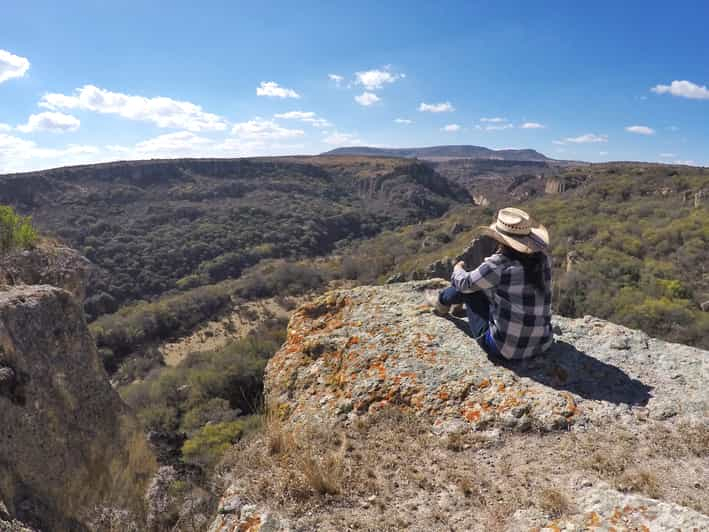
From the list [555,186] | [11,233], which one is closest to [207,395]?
[11,233]

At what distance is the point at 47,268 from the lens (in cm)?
1120

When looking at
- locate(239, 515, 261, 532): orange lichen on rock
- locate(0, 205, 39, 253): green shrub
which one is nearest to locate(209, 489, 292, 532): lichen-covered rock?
locate(239, 515, 261, 532): orange lichen on rock

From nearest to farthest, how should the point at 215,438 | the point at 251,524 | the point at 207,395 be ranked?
the point at 251,524
the point at 215,438
the point at 207,395

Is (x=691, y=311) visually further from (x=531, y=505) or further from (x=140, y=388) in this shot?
(x=140, y=388)

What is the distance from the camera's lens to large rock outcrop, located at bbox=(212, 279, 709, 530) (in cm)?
251

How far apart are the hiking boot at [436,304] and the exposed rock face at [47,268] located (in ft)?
31.4

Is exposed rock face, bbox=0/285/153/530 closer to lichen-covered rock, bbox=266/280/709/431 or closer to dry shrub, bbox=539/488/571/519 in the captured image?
lichen-covered rock, bbox=266/280/709/431

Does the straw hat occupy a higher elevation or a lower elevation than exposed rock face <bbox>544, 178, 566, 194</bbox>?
lower

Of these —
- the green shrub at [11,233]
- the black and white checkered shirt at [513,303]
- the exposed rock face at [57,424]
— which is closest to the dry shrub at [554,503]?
the black and white checkered shirt at [513,303]

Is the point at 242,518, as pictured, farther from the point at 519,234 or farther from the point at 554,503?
the point at 519,234

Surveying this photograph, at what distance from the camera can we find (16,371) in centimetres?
486

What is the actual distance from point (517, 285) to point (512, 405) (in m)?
0.98

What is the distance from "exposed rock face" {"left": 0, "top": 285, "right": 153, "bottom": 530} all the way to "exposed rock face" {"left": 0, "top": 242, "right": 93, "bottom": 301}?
457 cm

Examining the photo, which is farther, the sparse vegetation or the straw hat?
the sparse vegetation
